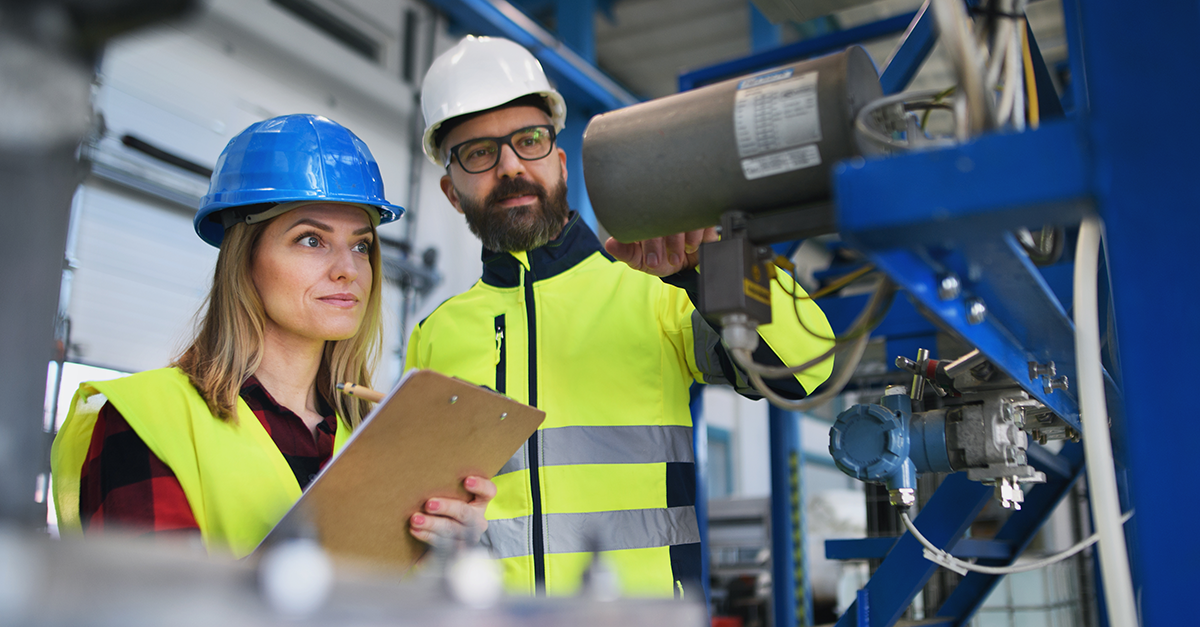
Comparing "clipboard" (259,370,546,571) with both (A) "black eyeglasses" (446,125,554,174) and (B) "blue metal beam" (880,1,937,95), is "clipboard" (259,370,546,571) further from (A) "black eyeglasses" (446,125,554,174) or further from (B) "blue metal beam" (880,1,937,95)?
(B) "blue metal beam" (880,1,937,95)

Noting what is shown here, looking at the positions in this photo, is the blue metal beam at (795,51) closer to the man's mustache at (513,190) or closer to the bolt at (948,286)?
the man's mustache at (513,190)

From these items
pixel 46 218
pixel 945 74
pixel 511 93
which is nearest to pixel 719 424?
pixel 945 74

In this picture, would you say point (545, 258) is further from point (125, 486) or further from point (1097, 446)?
point (1097, 446)

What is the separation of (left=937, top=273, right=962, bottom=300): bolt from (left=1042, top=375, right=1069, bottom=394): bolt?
56cm

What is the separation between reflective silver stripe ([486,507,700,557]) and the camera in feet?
5.53

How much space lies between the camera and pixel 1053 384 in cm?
132

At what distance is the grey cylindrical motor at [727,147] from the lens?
88 cm

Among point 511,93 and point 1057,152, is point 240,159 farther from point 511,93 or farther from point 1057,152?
point 1057,152

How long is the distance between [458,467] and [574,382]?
0.54 meters

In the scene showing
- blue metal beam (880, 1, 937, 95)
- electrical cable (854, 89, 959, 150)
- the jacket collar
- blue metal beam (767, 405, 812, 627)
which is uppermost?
blue metal beam (880, 1, 937, 95)

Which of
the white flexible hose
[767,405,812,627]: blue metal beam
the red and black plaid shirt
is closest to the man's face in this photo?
the red and black plaid shirt

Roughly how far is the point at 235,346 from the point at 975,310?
125cm

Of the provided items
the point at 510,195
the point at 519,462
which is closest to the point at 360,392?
the point at 519,462

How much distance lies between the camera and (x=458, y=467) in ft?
4.26
